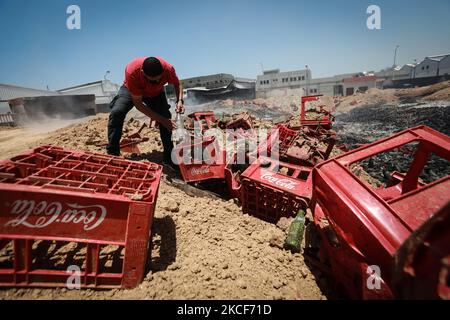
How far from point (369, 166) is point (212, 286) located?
605cm

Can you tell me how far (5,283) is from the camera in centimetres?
157

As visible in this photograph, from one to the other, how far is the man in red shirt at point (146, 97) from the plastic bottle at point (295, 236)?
2.64 meters

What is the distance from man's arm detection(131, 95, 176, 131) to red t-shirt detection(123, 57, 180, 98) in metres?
0.10

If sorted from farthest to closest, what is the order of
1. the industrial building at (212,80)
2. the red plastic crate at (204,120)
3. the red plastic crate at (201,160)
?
the industrial building at (212,80)
the red plastic crate at (204,120)
the red plastic crate at (201,160)

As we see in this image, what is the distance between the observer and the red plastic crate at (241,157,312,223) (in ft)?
8.21

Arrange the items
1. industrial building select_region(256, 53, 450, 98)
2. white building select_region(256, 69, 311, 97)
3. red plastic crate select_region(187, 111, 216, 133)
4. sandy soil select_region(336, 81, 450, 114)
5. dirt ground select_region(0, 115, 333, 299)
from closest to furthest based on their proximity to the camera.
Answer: dirt ground select_region(0, 115, 333, 299) → red plastic crate select_region(187, 111, 216, 133) → sandy soil select_region(336, 81, 450, 114) → industrial building select_region(256, 53, 450, 98) → white building select_region(256, 69, 311, 97)

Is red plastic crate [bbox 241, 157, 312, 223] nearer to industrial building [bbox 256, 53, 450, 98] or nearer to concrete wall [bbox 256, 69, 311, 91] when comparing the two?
industrial building [bbox 256, 53, 450, 98]

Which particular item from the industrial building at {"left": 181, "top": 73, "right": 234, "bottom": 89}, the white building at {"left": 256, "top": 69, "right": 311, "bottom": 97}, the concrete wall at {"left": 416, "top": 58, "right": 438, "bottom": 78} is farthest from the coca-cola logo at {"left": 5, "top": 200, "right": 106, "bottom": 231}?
the concrete wall at {"left": 416, "top": 58, "right": 438, "bottom": 78}

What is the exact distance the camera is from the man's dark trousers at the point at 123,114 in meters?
3.84

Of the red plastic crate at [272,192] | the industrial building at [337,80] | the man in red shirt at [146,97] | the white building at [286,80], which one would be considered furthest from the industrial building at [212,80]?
the red plastic crate at [272,192]

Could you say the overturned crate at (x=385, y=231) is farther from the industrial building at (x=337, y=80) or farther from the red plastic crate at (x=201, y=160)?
the industrial building at (x=337, y=80)

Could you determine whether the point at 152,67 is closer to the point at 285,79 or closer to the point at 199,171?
the point at 199,171

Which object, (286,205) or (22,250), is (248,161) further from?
(22,250)
